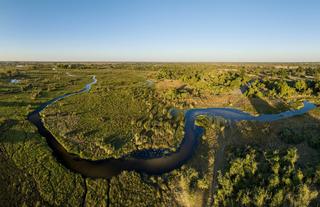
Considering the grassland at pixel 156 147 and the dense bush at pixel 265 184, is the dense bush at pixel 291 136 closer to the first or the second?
the grassland at pixel 156 147

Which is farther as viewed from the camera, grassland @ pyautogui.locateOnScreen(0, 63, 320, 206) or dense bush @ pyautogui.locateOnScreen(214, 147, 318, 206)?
grassland @ pyautogui.locateOnScreen(0, 63, 320, 206)

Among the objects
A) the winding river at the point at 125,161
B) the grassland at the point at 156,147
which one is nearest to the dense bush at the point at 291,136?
the grassland at the point at 156,147

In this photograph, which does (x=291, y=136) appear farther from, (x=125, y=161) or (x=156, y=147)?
(x=125, y=161)

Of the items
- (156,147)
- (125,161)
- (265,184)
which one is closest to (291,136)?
(265,184)

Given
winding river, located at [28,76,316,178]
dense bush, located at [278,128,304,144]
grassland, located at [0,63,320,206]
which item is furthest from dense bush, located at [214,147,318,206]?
winding river, located at [28,76,316,178]

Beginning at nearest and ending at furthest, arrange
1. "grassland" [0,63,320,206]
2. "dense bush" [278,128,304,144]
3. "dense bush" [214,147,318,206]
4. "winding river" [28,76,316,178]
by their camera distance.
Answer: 1. "dense bush" [214,147,318,206]
2. "grassland" [0,63,320,206]
3. "winding river" [28,76,316,178]
4. "dense bush" [278,128,304,144]

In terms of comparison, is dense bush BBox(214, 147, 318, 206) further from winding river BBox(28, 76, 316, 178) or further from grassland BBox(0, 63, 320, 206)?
winding river BBox(28, 76, 316, 178)

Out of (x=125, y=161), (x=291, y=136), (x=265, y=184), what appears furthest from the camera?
(x=291, y=136)

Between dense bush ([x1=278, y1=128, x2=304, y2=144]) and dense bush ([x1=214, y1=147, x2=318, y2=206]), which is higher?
dense bush ([x1=278, y1=128, x2=304, y2=144])

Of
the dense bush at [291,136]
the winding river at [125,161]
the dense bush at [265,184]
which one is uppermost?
the dense bush at [291,136]

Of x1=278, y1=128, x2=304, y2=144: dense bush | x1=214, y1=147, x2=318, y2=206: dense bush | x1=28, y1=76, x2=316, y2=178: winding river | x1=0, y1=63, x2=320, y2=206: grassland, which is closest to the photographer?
x1=214, y1=147, x2=318, y2=206: dense bush

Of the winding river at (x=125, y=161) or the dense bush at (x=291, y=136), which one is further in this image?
the dense bush at (x=291, y=136)

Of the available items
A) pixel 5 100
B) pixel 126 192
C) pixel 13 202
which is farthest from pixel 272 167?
pixel 5 100
